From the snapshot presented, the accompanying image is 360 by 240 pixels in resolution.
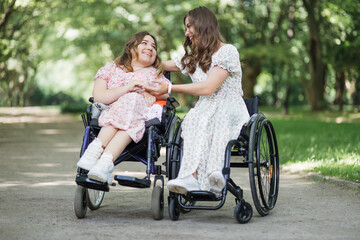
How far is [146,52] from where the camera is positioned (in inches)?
207

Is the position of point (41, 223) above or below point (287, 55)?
below

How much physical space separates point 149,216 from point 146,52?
1463mm

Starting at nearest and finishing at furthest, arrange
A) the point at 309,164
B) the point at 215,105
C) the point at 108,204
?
the point at 215,105, the point at 108,204, the point at 309,164

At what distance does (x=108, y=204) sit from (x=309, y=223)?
2017 mm

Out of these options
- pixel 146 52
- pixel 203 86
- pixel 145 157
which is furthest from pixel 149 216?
pixel 146 52

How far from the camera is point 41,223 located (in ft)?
15.2

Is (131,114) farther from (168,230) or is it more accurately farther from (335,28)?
(335,28)

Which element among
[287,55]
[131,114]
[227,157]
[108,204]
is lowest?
[108,204]

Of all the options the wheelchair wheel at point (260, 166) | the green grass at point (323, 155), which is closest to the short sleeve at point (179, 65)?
the wheelchair wheel at point (260, 166)

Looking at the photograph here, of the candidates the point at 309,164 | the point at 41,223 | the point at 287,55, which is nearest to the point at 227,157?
the point at 41,223

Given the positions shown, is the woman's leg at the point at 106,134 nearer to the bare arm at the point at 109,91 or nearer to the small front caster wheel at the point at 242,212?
the bare arm at the point at 109,91

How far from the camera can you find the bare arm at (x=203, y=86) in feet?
15.9

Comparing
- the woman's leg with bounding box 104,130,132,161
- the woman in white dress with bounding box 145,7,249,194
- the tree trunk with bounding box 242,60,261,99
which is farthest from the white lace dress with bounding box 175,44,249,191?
the tree trunk with bounding box 242,60,261,99

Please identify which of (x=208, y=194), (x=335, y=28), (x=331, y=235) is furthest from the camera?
(x=335, y=28)
